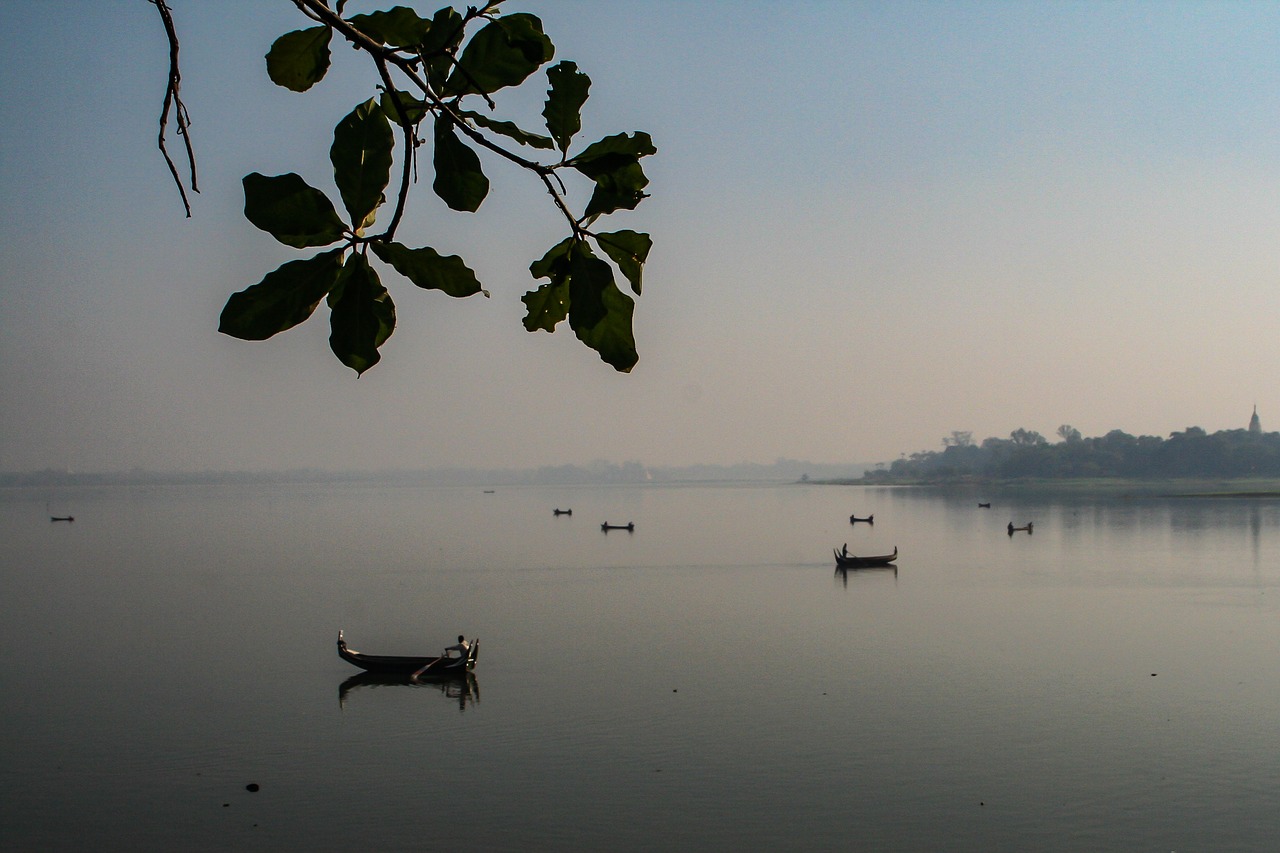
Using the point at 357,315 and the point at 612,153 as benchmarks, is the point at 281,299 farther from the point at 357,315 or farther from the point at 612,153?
the point at 612,153

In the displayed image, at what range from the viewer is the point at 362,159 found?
0.86 metres

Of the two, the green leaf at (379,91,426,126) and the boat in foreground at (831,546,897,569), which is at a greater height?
the green leaf at (379,91,426,126)

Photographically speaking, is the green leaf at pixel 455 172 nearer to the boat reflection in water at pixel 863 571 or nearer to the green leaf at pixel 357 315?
the green leaf at pixel 357 315

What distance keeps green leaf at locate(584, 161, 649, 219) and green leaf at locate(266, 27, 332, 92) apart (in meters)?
0.32

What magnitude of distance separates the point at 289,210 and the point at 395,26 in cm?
38

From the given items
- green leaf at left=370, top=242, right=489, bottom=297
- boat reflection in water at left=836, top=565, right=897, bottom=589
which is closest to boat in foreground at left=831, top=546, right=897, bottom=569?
boat reflection in water at left=836, top=565, right=897, bottom=589

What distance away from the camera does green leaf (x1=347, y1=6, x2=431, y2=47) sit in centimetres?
110

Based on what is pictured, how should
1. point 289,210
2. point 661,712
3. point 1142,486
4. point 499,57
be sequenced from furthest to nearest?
point 1142,486 < point 661,712 < point 499,57 < point 289,210

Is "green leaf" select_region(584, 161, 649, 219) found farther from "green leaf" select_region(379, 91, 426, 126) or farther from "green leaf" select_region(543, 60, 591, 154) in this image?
"green leaf" select_region(379, 91, 426, 126)

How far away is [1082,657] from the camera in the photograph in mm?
27953

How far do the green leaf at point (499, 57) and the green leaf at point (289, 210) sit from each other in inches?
10.3

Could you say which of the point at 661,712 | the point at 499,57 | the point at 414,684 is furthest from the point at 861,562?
the point at 499,57

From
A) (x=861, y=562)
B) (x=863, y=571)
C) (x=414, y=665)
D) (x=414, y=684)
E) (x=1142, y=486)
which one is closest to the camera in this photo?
(x=414, y=684)

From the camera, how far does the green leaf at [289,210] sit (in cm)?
81
